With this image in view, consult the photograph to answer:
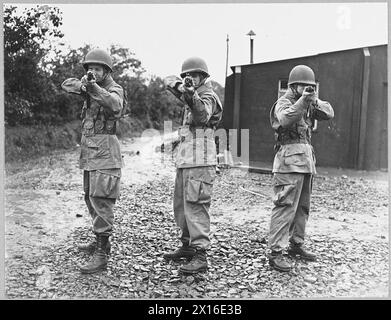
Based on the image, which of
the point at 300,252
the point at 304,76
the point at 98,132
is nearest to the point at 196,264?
the point at 300,252

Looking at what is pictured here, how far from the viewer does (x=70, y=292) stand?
3883mm

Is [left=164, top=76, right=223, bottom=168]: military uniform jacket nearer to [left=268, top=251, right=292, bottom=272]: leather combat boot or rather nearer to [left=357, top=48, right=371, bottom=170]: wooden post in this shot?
[left=268, top=251, right=292, bottom=272]: leather combat boot

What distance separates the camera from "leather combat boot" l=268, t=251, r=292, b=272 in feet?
14.4

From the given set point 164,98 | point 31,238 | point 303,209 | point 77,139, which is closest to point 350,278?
point 303,209

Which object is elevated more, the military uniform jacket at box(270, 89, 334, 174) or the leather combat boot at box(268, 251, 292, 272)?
the military uniform jacket at box(270, 89, 334, 174)

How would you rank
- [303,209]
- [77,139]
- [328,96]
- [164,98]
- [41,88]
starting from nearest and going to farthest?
[303,209] < [41,88] < [328,96] < [77,139] < [164,98]

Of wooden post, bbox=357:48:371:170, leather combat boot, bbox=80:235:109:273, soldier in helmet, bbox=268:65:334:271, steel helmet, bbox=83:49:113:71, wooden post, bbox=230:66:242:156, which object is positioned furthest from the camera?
wooden post, bbox=230:66:242:156

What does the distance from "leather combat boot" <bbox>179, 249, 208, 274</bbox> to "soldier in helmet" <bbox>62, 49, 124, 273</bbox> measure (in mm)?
844

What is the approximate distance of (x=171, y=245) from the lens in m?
5.20

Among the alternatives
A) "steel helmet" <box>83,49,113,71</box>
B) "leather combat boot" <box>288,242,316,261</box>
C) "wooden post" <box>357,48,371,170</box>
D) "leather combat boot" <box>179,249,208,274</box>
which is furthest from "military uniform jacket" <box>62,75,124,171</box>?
"wooden post" <box>357,48,371,170</box>

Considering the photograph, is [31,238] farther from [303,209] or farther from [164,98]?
[164,98]

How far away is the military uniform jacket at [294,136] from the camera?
178 inches

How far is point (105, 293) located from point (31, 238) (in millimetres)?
1683

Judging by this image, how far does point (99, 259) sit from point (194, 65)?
2.23 m
